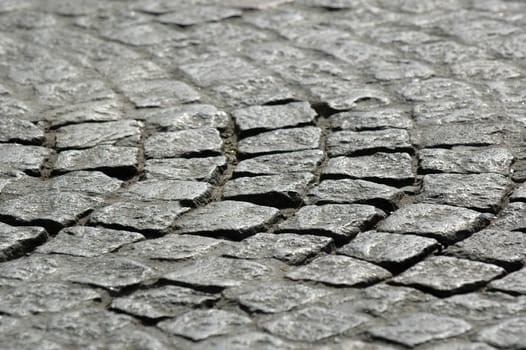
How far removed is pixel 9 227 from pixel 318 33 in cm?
274

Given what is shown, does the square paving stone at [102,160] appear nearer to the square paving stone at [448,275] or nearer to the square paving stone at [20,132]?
the square paving stone at [20,132]

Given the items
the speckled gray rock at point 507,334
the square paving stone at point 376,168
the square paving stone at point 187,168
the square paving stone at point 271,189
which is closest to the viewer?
the speckled gray rock at point 507,334

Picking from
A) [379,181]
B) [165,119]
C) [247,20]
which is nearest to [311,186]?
[379,181]

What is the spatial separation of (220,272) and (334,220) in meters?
0.54

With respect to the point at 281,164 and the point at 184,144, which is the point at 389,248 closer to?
the point at 281,164

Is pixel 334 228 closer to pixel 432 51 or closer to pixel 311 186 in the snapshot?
pixel 311 186

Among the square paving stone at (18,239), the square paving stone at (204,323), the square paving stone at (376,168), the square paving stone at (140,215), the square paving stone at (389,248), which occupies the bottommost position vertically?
the square paving stone at (18,239)

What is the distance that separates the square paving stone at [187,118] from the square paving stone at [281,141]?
23 centimetres

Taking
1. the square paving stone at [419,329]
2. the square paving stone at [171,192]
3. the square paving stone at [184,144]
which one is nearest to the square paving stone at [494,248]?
the square paving stone at [419,329]

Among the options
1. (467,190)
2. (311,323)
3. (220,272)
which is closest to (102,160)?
(220,272)

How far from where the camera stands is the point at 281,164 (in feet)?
14.3

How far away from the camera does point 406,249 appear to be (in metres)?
3.55

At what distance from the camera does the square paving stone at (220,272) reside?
133 inches

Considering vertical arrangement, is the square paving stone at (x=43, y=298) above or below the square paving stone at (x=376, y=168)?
below
